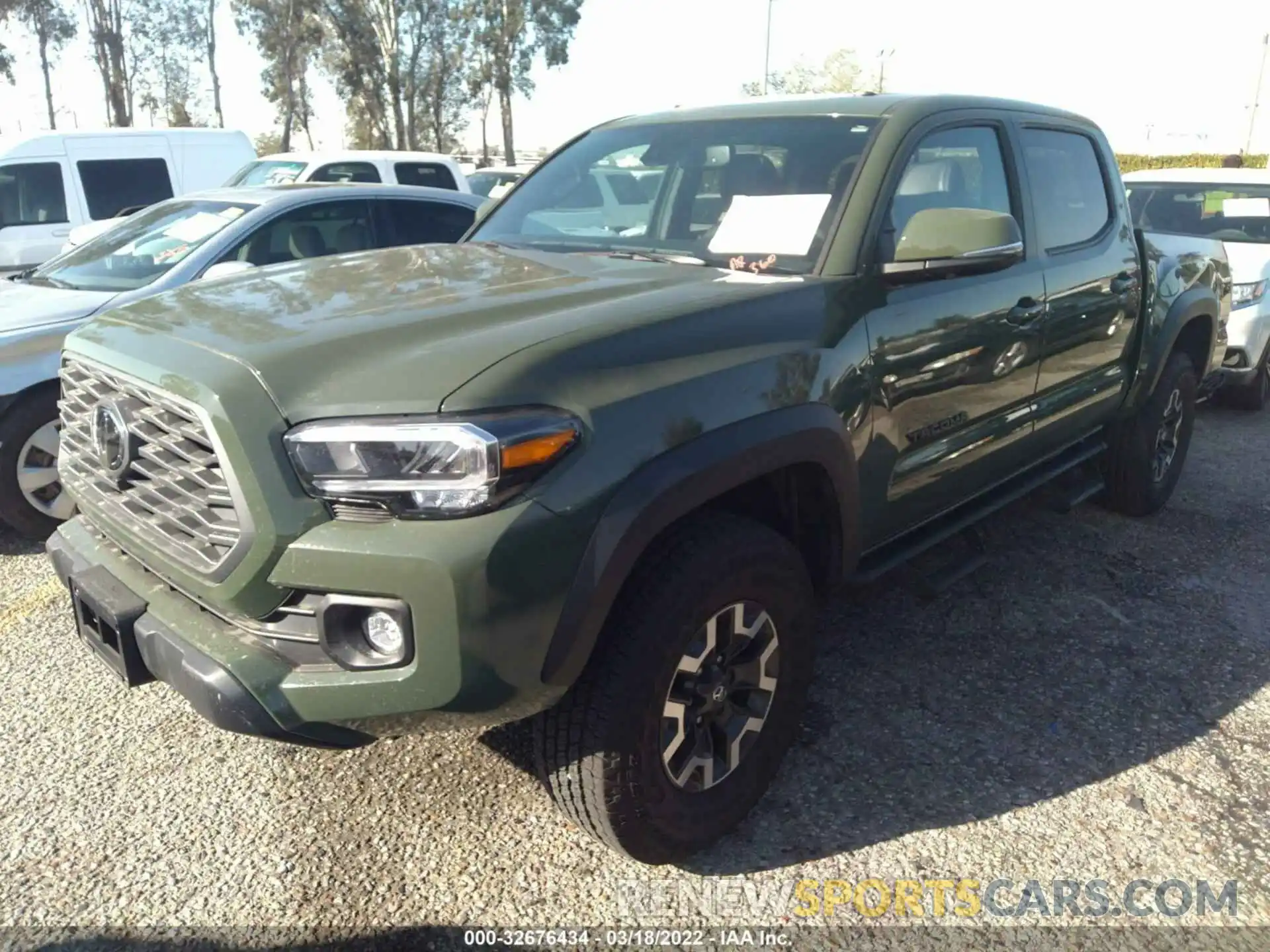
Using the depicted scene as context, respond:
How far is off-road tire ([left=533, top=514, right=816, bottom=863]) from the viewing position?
2.21 meters

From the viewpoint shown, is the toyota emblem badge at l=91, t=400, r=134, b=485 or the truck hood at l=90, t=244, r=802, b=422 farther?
the toyota emblem badge at l=91, t=400, r=134, b=485

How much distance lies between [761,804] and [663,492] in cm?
115

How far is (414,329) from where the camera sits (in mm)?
2260

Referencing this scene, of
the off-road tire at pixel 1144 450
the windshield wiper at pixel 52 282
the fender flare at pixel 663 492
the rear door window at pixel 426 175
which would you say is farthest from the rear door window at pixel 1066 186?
the rear door window at pixel 426 175

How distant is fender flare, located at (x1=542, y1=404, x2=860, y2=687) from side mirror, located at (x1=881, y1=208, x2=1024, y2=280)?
0.55 meters

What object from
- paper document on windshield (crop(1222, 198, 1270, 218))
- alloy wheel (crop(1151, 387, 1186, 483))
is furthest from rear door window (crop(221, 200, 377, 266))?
paper document on windshield (crop(1222, 198, 1270, 218))

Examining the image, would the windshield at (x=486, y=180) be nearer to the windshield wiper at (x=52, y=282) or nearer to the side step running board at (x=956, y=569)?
the windshield wiper at (x=52, y=282)

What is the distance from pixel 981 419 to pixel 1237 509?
2.81 m

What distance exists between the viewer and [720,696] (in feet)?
8.27

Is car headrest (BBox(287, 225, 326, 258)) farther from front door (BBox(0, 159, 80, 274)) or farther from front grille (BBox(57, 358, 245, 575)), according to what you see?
front door (BBox(0, 159, 80, 274))

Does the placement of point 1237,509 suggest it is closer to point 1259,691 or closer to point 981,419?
point 1259,691

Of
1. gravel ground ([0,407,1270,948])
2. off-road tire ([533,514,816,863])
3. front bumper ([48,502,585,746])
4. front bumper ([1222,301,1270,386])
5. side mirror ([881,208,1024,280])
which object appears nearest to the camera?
front bumper ([48,502,585,746])

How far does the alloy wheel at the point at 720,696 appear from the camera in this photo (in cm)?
241

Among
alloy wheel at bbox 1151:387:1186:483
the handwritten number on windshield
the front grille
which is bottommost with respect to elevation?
alloy wheel at bbox 1151:387:1186:483
